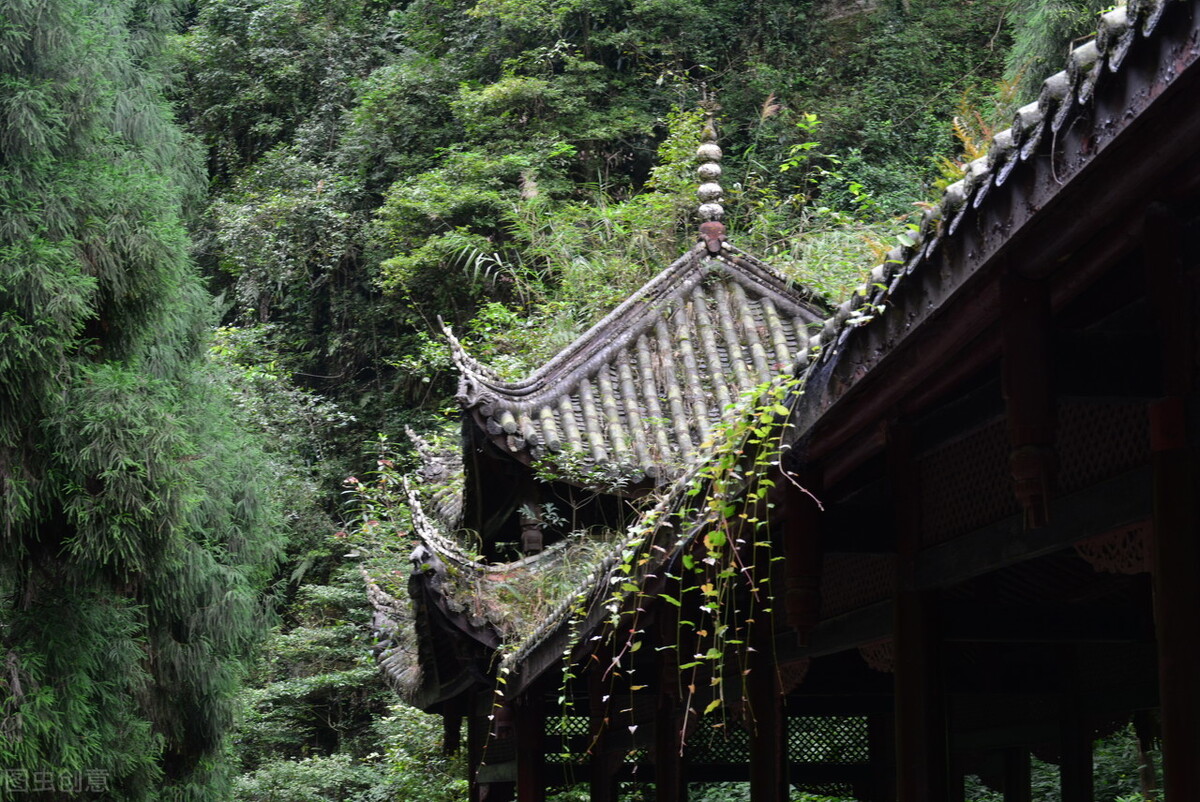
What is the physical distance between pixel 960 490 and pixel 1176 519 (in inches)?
48.1

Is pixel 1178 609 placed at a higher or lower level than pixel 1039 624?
lower

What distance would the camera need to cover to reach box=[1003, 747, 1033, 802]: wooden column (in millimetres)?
8211

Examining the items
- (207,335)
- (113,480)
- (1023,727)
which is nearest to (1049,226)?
(1023,727)

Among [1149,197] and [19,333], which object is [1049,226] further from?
Answer: [19,333]

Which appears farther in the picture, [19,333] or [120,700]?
[120,700]

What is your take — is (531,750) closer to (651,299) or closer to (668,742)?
(668,742)

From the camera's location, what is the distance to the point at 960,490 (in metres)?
3.99

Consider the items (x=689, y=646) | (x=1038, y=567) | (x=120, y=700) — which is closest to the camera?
(x=1038, y=567)

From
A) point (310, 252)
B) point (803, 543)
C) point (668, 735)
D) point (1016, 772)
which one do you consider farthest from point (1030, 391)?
point (310, 252)

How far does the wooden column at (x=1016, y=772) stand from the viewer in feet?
26.9

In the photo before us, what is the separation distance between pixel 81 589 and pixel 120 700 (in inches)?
45.4

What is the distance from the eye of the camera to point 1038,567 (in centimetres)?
499

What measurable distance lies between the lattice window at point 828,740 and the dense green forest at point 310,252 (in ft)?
8.02

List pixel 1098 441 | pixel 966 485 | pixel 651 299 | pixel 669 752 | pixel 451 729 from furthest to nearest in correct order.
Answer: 1. pixel 451 729
2. pixel 651 299
3. pixel 669 752
4. pixel 966 485
5. pixel 1098 441
